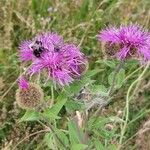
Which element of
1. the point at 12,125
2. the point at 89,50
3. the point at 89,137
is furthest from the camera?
the point at 89,50

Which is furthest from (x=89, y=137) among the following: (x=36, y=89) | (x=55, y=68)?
(x=55, y=68)

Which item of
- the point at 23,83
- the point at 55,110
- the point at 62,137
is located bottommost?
the point at 62,137

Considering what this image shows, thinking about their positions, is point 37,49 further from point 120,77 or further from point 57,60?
point 120,77

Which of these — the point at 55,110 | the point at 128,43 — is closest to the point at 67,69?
the point at 55,110

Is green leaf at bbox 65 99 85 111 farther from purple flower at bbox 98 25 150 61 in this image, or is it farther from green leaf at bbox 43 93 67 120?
purple flower at bbox 98 25 150 61

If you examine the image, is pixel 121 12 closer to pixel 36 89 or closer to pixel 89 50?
pixel 89 50

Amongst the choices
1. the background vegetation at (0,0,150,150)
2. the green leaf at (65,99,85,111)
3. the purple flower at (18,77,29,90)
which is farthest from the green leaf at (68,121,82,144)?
the purple flower at (18,77,29,90)
